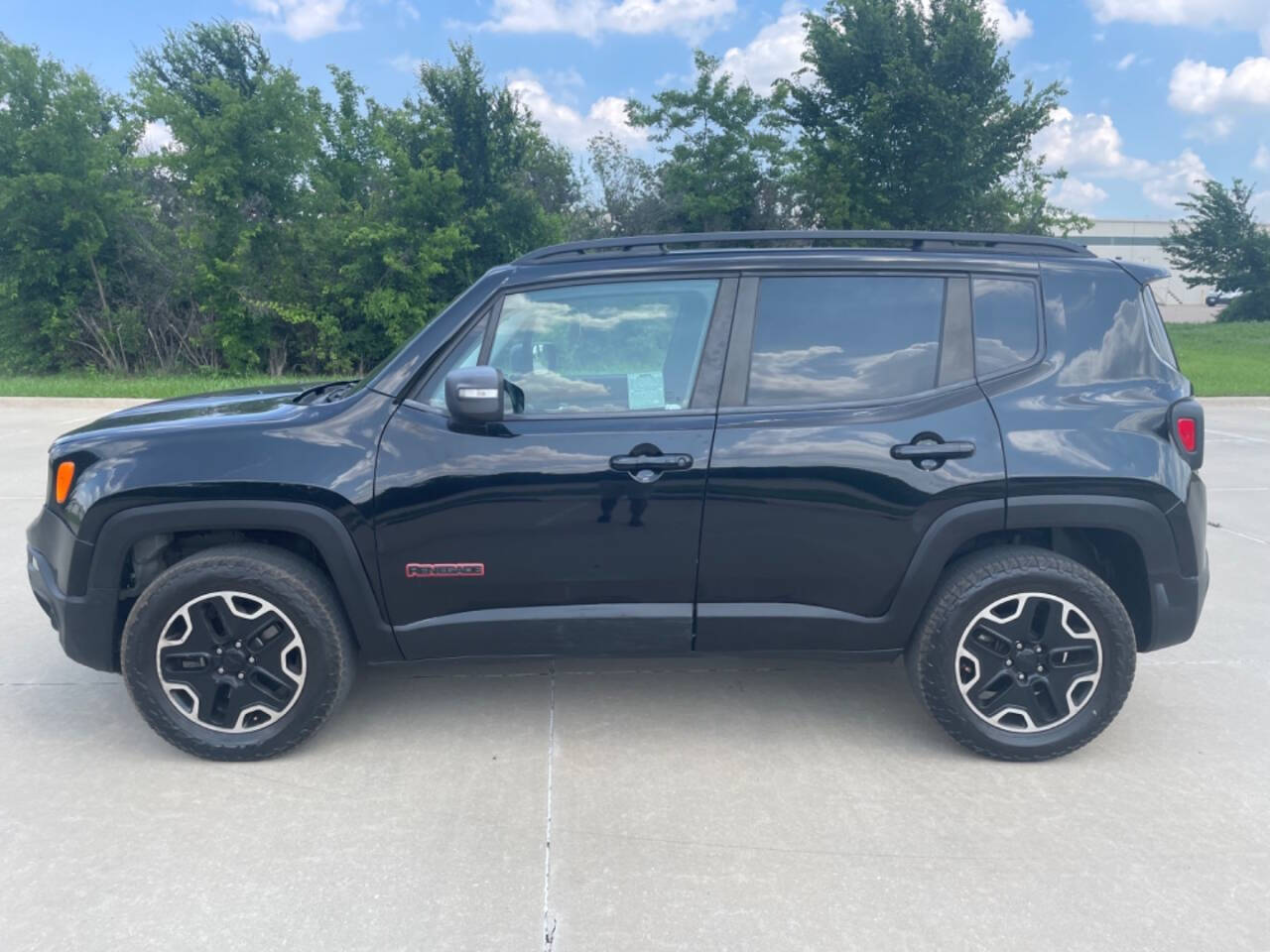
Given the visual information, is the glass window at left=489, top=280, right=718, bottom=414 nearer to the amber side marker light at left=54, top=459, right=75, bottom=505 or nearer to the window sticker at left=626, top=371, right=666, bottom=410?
the window sticker at left=626, top=371, right=666, bottom=410

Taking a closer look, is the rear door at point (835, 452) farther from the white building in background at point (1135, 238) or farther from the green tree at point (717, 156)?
the white building in background at point (1135, 238)

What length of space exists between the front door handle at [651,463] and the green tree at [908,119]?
74.7 feet

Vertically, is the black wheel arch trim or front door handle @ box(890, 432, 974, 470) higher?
front door handle @ box(890, 432, 974, 470)

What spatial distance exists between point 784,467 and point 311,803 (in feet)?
6.44

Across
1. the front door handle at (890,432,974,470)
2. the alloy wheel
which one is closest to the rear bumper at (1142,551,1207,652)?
the alloy wheel

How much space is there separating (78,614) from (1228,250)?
45857 mm

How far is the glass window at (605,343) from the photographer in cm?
362

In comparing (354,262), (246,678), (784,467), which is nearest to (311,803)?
(246,678)

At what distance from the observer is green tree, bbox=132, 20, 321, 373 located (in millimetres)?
19234

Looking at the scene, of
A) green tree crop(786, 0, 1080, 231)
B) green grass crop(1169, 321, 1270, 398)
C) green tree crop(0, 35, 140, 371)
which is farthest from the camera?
green tree crop(786, 0, 1080, 231)

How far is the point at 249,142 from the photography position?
19.6 meters

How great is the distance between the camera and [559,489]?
3.46 meters

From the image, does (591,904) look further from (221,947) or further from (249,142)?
(249,142)

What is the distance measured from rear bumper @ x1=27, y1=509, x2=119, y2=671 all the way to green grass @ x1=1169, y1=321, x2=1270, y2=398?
1163 centimetres
